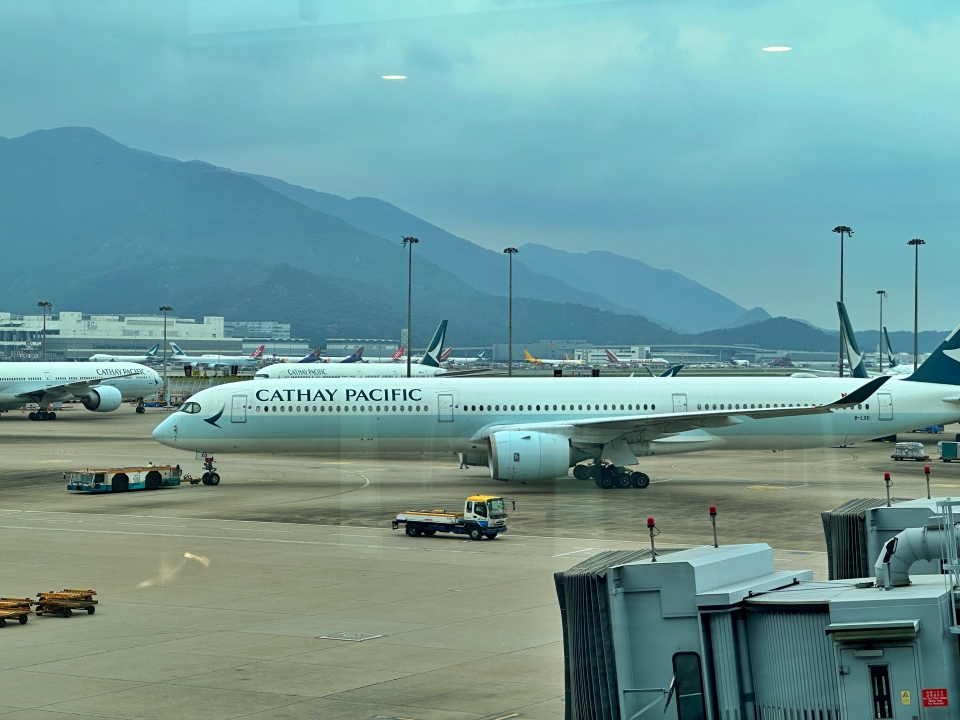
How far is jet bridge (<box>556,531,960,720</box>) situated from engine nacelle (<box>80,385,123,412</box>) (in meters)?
79.2

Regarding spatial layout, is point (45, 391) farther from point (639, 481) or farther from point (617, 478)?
point (639, 481)

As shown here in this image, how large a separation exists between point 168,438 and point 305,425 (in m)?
5.19

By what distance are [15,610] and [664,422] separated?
24379 millimetres

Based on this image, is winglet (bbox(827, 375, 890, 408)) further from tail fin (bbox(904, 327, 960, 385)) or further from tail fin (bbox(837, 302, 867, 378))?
tail fin (bbox(837, 302, 867, 378))

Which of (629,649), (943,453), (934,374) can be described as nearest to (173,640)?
(629,649)

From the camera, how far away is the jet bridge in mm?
7715

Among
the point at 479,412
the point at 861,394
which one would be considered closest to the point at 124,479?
the point at 479,412

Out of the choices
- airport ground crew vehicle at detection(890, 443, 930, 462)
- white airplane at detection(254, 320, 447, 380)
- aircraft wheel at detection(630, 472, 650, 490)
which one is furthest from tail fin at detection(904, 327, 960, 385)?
white airplane at detection(254, 320, 447, 380)

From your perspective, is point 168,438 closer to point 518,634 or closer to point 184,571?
point 184,571

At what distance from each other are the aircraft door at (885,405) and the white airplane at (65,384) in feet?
192

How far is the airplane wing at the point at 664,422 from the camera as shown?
37.2 meters

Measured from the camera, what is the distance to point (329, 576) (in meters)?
22.9

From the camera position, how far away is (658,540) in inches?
1085

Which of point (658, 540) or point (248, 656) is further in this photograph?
point (658, 540)
